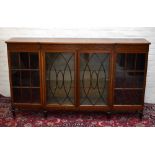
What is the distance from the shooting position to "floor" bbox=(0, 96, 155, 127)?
291 centimetres

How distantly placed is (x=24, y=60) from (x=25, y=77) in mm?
201

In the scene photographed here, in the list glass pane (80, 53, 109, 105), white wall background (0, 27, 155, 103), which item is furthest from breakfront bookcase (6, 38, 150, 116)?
white wall background (0, 27, 155, 103)

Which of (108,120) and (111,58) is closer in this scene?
(111,58)

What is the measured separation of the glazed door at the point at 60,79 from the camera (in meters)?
2.80

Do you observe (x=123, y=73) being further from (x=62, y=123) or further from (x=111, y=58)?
(x=62, y=123)

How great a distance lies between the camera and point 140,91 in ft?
9.48

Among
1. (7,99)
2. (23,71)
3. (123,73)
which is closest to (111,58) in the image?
(123,73)

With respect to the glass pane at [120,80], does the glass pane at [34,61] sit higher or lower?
higher

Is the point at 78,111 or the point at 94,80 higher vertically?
the point at 94,80

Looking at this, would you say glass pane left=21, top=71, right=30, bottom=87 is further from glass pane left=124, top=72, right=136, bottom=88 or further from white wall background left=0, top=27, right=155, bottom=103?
glass pane left=124, top=72, right=136, bottom=88

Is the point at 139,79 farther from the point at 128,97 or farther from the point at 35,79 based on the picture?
the point at 35,79

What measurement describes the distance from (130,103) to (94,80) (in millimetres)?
508

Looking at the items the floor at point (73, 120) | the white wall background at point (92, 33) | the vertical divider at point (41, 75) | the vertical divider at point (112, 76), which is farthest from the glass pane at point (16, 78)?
the vertical divider at point (112, 76)

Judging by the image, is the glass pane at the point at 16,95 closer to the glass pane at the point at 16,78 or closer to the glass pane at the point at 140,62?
the glass pane at the point at 16,78
